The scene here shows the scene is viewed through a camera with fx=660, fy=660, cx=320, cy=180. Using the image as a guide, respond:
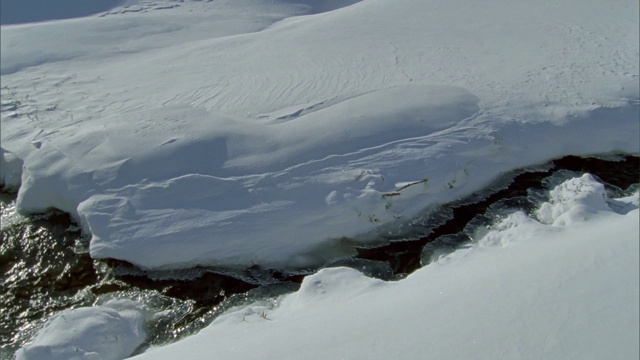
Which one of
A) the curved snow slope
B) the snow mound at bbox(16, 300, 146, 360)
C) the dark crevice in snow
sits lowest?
the snow mound at bbox(16, 300, 146, 360)

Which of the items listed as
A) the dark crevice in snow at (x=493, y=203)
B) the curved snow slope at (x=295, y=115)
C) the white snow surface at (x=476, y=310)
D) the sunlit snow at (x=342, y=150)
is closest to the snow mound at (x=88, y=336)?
the sunlit snow at (x=342, y=150)

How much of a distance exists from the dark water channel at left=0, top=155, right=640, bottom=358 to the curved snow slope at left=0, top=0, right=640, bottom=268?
171 millimetres

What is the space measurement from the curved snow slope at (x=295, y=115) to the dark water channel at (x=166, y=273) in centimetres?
17

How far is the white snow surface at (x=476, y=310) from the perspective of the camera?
4.18 m

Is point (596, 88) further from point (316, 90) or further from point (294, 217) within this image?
point (294, 217)

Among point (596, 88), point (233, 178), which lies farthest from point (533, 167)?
point (233, 178)

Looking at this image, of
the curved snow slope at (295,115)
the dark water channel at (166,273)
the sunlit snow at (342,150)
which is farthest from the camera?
the curved snow slope at (295,115)

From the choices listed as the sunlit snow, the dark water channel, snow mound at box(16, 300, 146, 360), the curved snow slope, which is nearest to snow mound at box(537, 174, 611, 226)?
the sunlit snow

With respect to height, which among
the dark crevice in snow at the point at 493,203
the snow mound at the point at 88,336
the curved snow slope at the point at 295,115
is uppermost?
the curved snow slope at the point at 295,115

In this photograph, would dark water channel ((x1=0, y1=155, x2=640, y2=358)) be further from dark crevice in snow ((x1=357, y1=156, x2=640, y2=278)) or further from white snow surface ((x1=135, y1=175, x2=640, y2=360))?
white snow surface ((x1=135, y1=175, x2=640, y2=360))

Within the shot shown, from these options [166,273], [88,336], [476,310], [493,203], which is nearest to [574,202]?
A: [493,203]

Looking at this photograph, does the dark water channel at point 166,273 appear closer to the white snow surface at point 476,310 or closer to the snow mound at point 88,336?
the snow mound at point 88,336

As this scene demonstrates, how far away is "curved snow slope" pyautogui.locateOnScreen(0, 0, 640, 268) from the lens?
21.6ft

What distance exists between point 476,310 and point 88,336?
10.4 ft
